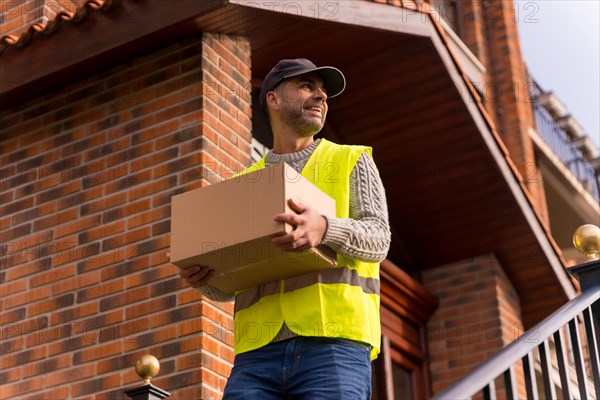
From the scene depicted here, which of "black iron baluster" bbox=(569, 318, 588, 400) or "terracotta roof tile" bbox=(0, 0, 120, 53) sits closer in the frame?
"black iron baluster" bbox=(569, 318, 588, 400)

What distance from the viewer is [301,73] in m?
4.24

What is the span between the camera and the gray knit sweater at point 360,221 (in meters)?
3.80

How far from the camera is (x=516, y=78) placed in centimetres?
1377

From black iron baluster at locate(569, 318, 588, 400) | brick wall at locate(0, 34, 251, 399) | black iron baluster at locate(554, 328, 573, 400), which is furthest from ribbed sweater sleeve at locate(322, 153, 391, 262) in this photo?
brick wall at locate(0, 34, 251, 399)

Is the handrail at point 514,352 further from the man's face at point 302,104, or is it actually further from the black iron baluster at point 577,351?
the man's face at point 302,104

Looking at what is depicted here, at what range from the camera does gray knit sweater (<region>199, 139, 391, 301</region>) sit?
3805 millimetres

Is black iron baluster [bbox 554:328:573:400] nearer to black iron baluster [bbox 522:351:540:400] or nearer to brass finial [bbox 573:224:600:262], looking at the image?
black iron baluster [bbox 522:351:540:400]

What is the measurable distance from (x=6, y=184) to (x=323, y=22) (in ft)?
7.75

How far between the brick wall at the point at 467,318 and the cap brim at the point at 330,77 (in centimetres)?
535

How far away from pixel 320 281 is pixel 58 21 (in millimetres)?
3660

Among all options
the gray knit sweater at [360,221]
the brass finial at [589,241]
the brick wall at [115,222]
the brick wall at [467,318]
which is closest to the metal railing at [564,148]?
the brick wall at [467,318]

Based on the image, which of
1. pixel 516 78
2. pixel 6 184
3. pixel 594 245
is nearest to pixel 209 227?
pixel 594 245

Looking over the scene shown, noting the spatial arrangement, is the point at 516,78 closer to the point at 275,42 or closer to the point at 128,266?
the point at 275,42

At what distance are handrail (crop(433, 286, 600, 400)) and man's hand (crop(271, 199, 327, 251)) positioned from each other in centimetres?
70
